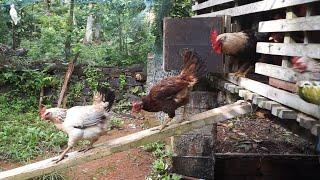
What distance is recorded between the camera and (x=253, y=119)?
9.95 meters

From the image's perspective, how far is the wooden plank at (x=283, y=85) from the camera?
4.12m

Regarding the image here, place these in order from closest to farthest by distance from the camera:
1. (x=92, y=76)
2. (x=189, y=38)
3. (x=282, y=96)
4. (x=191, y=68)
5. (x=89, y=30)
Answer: (x=282, y=96) → (x=191, y=68) → (x=189, y=38) → (x=92, y=76) → (x=89, y=30)

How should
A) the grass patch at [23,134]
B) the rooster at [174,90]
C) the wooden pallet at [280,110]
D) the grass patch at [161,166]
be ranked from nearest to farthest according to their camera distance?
A: 1. the wooden pallet at [280,110]
2. the rooster at [174,90]
3. the grass patch at [161,166]
4. the grass patch at [23,134]

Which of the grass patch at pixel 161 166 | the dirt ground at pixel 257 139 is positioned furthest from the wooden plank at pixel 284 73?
the grass patch at pixel 161 166

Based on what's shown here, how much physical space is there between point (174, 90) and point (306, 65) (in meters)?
1.99

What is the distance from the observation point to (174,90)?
528 cm

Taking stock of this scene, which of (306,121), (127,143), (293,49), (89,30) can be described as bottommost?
(127,143)

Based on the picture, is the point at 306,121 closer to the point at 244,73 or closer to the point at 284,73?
the point at 284,73

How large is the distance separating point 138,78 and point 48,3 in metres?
4.68

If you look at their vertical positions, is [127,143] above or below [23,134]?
above

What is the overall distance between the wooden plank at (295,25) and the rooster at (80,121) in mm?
2267

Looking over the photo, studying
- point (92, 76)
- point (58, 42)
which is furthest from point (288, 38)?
point (58, 42)

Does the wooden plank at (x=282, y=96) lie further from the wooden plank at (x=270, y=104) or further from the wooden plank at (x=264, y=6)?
the wooden plank at (x=264, y=6)

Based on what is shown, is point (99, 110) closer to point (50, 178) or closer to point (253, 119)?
point (50, 178)
